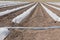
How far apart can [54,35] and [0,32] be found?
3.80 feet

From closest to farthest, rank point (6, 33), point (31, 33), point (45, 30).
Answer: point (6, 33) < point (31, 33) < point (45, 30)

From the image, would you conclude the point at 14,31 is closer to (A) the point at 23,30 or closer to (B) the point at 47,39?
(A) the point at 23,30

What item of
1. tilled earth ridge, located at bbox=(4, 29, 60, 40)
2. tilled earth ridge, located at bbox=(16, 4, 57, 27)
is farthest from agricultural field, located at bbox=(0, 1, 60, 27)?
tilled earth ridge, located at bbox=(4, 29, 60, 40)

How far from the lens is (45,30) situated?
400 centimetres

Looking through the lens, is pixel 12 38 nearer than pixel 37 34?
Yes

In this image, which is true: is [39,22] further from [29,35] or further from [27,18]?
[29,35]

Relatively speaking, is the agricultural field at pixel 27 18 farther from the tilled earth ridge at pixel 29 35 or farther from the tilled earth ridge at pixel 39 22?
the tilled earth ridge at pixel 29 35

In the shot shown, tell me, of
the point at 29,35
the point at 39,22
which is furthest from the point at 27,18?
the point at 29,35

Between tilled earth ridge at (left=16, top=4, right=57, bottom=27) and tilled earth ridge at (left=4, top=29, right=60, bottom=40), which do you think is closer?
tilled earth ridge at (left=4, top=29, right=60, bottom=40)

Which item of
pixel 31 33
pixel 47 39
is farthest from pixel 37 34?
pixel 47 39

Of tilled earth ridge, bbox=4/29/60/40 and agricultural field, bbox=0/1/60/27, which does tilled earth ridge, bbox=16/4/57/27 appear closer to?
agricultural field, bbox=0/1/60/27

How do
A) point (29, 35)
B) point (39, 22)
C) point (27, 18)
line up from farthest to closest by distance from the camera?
point (27, 18) < point (39, 22) < point (29, 35)

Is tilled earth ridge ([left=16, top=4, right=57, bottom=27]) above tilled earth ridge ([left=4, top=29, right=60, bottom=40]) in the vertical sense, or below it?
below

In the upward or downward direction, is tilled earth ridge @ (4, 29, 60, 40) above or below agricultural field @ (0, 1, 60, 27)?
above
